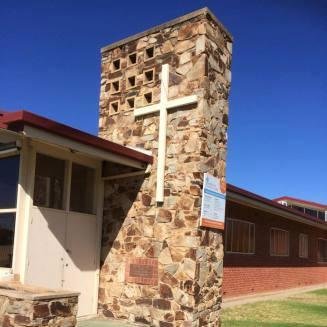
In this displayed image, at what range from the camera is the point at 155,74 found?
9.74 meters

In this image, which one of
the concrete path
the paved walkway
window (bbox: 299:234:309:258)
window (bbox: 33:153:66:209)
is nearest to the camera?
window (bbox: 33:153:66:209)

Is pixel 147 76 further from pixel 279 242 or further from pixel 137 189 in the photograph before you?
pixel 279 242

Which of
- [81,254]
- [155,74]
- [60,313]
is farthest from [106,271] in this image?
[155,74]

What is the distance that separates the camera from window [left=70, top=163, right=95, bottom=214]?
9.45 m

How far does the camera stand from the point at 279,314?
12984 millimetres

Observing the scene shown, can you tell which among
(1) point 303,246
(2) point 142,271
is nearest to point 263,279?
(1) point 303,246

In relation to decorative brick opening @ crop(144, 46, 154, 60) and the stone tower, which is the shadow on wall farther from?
decorative brick opening @ crop(144, 46, 154, 60)

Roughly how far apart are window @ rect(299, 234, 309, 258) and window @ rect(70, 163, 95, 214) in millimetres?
14773

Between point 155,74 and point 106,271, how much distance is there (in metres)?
3.82

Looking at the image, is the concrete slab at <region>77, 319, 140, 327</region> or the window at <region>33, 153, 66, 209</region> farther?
the concrete slab at <region>77, 319, 140, 327</region>

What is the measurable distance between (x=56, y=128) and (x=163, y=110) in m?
2.37

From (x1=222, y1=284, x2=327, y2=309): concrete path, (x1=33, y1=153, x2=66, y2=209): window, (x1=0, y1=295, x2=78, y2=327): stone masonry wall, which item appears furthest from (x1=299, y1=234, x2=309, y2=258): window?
(x1=0, y1=295, x2=78, y2=327): stone masonry wall

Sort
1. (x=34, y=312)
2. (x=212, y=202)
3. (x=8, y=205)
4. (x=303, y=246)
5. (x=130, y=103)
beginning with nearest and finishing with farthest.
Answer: (x=34, y=312), (x=8, y=205), (x=212, y=202), (x=130, y=103), (x=303, y=246)

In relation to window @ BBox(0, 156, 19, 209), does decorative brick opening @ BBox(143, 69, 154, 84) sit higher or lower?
higher
